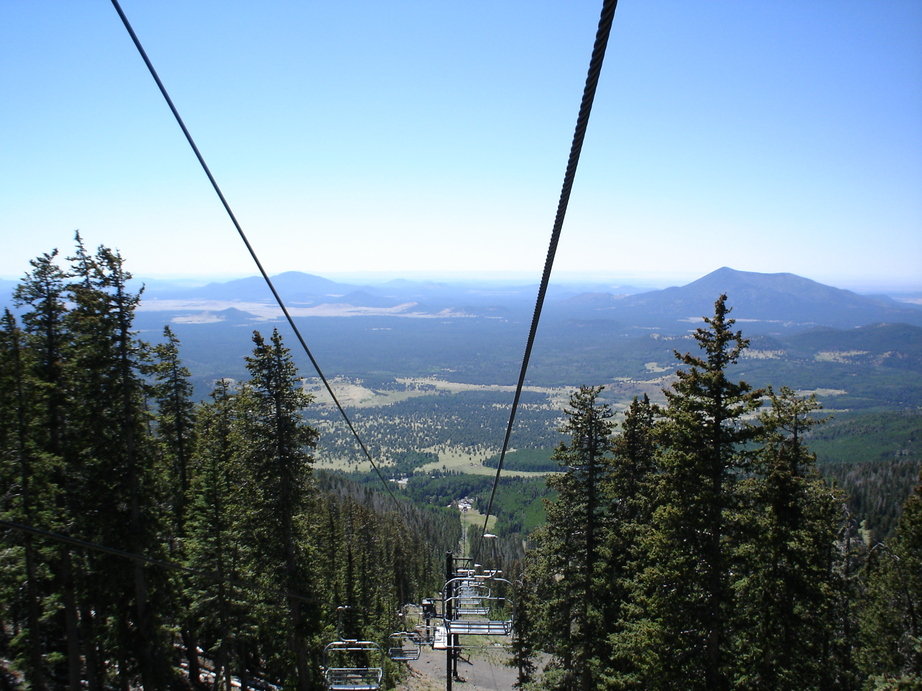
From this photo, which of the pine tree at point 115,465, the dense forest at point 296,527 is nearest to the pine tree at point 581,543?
the dense forest at point 296,527

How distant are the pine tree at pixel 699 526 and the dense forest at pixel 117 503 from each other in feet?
24.3

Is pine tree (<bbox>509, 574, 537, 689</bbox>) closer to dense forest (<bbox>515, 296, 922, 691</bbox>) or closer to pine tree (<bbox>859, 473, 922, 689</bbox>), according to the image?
pine tree (<bbox>859, 473, 922, 689</bbox>)

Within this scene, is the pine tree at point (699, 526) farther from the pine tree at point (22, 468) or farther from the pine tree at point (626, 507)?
the pine tree at point (22, 468)

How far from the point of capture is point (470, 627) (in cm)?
1166

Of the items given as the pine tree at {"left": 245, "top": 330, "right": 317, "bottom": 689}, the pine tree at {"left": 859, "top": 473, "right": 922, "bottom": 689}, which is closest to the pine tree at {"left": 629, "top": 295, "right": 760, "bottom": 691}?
the pine tree at {"left": 859, "top": 473, "right": 922, "bottom": 689}

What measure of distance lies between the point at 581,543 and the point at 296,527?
755cm

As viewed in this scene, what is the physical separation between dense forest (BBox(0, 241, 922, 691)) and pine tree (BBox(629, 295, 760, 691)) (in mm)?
38

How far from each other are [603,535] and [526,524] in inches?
4074

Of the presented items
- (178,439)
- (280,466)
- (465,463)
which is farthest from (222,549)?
(465,463)

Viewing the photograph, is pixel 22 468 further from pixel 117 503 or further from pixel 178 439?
pixel 178 439

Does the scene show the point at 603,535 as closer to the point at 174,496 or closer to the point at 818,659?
the point at 818,659

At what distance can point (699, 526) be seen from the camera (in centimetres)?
995

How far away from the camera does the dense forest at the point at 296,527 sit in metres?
9.93

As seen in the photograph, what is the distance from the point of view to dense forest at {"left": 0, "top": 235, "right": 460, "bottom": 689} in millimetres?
11773
